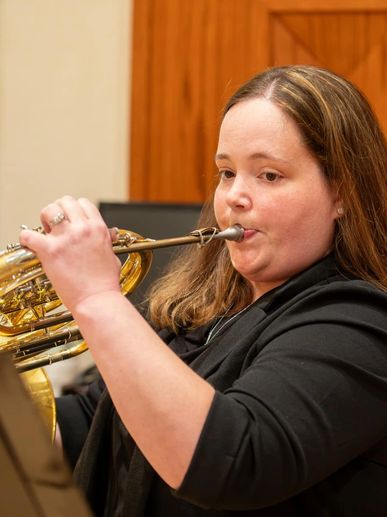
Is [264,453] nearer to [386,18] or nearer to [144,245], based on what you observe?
[144,245]

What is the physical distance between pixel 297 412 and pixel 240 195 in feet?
1.03

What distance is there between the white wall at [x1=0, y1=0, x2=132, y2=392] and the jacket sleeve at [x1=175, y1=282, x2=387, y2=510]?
1670mm

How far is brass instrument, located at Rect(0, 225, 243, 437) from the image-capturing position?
1.15 m

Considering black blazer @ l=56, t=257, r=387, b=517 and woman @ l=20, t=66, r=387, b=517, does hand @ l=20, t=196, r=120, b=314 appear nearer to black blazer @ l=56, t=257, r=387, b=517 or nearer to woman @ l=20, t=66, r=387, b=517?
woman @ l=20, t=66, r=387, b=517

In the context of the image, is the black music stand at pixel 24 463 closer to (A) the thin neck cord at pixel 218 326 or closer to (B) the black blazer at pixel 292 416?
(B) the black blazer at pixel 292 416

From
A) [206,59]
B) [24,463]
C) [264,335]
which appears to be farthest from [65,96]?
[24,463]

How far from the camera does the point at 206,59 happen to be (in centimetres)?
251

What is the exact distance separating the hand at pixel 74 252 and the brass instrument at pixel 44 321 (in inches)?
6.6

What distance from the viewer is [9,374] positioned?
667mm

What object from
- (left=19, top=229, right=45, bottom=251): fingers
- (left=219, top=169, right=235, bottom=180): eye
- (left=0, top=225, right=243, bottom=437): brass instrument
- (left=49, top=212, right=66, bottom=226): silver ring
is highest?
(left=219, top=169, right=235, bottom=180): eye

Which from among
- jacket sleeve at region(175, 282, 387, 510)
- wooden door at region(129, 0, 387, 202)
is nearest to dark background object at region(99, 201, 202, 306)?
wooden door at region(129, 0, 387, 202)

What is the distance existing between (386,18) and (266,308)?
5.05 feet

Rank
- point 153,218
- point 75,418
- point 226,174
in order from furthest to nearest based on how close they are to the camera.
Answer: point 153,218, point 75,418, point 226,174

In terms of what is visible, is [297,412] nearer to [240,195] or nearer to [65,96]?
[240,195]
